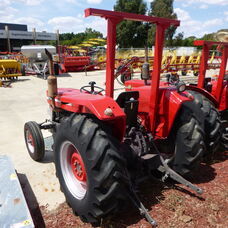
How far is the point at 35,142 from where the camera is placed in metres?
3.49

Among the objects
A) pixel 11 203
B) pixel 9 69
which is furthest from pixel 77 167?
pixel 9 69

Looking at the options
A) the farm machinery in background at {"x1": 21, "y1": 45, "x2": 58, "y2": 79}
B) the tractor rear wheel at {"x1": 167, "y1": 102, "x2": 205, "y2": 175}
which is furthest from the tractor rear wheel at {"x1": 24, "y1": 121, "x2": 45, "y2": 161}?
the farm machinery in background at {"x1": 21, "y1": 45, "x2": 58, "y2": 79}

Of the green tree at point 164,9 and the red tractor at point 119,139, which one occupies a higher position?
the green tree at point 164,9

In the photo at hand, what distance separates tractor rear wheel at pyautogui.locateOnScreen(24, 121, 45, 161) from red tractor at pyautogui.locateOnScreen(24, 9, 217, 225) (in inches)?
20.4

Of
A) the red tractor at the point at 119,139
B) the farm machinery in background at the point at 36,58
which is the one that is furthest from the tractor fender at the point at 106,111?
the farm machinery in background at the point at 36,58

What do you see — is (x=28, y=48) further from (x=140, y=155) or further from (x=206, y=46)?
(x=140, y=155)

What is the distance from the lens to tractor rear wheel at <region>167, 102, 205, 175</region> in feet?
8.77

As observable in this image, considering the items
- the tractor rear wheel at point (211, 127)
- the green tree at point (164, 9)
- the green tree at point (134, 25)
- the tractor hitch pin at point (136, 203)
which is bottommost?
the tractor hitch pin at point (136, 203)

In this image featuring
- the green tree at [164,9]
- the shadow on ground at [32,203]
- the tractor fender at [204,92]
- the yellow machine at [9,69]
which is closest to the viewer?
the shadow on ground at [32,203]

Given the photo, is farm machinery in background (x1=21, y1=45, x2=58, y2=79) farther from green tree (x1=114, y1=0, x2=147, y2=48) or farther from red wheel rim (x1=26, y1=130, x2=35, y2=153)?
red wheel rim (x1=26, y1=130, x2=35, y2=153)

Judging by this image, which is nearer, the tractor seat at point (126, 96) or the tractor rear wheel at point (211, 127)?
the tractor seat at point (126, 96)

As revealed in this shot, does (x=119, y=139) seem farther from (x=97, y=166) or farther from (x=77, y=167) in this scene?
(x=77, y=167)

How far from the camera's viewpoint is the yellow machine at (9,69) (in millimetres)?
11789

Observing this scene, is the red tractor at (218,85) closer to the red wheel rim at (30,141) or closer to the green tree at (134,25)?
the green tree at (134,25)
